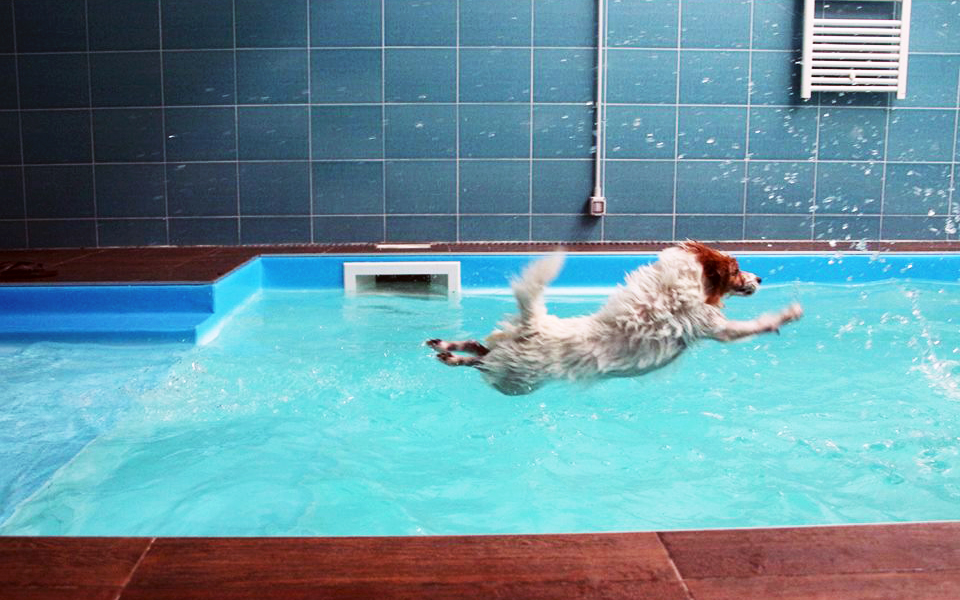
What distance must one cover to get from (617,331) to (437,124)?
422cm

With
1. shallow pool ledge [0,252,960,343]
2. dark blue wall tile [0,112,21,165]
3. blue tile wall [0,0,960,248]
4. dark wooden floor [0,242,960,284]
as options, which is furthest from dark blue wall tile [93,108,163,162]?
shallow pool ledge [0,252,960,343]

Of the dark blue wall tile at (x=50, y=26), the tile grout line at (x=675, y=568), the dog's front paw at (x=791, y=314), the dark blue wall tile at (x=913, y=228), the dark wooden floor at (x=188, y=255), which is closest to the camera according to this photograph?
the tile grout line at (x=675, y=568)

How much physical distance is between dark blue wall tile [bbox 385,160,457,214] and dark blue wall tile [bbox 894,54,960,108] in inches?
122

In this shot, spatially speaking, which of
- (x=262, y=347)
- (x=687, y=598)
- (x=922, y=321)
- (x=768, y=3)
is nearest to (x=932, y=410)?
(x=922, y=321)

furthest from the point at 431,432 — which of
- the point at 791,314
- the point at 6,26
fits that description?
the point at 6,26

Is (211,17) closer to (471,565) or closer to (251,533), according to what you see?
(251,533)

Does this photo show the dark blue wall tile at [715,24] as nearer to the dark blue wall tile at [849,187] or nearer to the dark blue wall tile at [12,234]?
the dark blue wall tile at [849,187]

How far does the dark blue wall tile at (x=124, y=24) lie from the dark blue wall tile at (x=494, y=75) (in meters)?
2.07

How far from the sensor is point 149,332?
4.32 meters

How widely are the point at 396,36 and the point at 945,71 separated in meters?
3.76

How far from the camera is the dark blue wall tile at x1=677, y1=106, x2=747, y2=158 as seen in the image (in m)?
6.42

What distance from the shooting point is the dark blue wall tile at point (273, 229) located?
254 inches

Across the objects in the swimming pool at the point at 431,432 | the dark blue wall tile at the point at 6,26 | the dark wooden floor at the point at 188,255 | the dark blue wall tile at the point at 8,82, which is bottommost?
the swimming pool at the point at 431,432

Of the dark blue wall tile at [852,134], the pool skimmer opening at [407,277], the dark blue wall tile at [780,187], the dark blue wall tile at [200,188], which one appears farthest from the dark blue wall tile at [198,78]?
the dark blue wall tile at [852,134]
